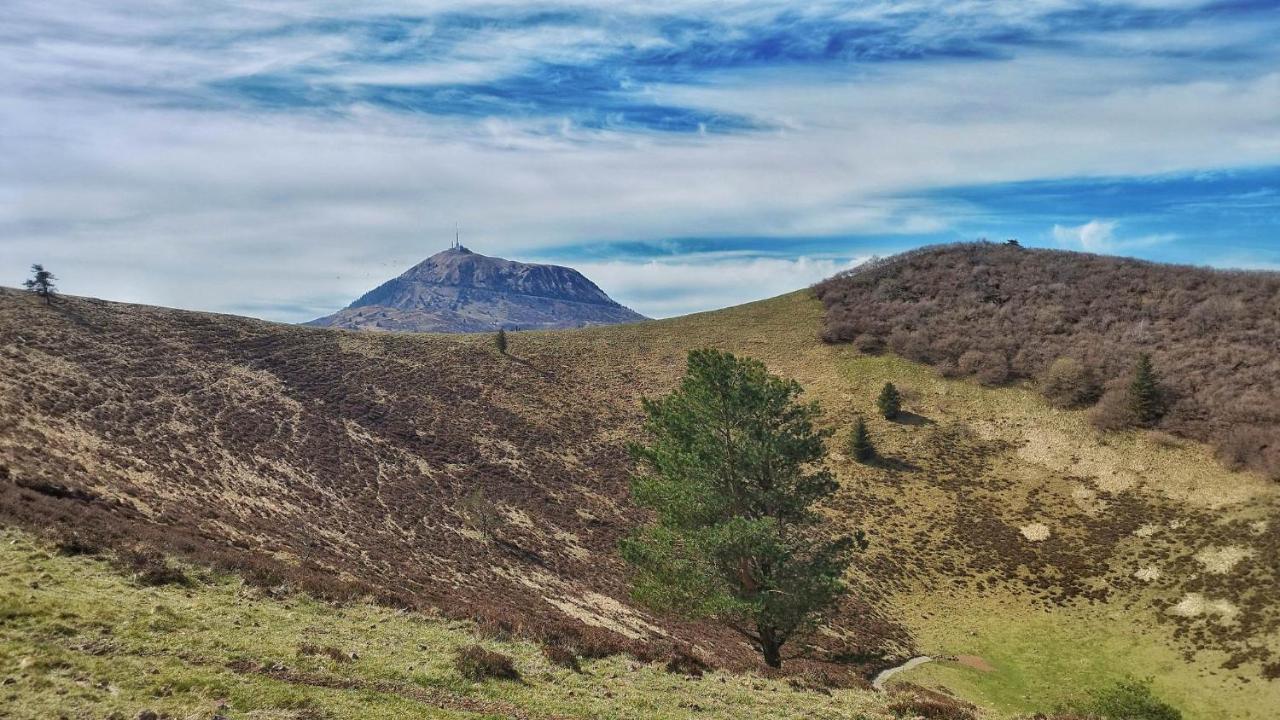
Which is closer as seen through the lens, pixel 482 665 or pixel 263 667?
pixel 263 667

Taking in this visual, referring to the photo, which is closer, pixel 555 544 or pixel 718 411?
pixel 718 411

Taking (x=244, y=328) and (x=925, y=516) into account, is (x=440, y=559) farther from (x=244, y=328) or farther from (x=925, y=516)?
(x=244, y=328)

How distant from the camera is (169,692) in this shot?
12234mm

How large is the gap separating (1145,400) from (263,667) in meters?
81.7

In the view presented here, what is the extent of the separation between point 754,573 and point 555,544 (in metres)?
23.5

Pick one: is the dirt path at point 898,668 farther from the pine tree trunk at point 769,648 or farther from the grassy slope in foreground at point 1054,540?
the pine tree trunk at point 769,648

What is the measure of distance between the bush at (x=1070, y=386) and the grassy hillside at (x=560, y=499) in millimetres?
1980

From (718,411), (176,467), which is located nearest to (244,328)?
(176,467)

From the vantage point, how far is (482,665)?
17.7m

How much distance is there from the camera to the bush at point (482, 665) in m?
17.2

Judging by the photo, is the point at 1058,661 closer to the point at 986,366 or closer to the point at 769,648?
the point at 769,648

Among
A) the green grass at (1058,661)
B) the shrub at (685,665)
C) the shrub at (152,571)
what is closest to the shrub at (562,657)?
the shrub at (685,665)

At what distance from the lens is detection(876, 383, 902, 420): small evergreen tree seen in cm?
7438

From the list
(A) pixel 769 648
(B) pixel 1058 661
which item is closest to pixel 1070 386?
(B) pixel 1058 661
